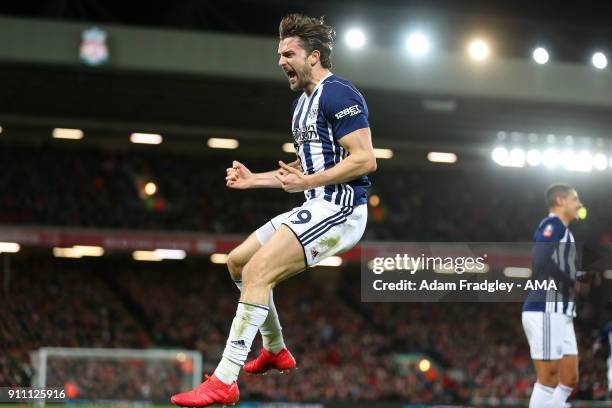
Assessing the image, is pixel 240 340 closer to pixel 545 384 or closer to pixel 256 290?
pixel 256 290

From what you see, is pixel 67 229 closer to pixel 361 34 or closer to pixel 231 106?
pixel 231 106

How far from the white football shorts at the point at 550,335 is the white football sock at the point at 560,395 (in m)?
0.28

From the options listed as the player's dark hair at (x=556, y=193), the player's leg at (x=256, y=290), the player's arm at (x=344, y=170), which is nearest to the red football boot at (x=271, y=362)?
the player's leg at (x=256, y=290)

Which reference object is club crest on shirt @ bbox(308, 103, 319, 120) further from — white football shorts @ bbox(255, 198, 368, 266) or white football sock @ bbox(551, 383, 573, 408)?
white football sock @ bbox(551, 383, 573, 408)

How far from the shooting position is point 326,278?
36.0 meters

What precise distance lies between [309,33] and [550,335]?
404 cm

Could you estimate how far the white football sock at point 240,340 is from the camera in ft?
19.1

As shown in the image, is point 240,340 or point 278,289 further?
point 278,289

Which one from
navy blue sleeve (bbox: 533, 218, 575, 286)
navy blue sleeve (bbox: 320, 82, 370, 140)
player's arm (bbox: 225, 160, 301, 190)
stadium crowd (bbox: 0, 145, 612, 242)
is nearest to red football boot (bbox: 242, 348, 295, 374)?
player's arm (bbox: 225, 160, 301, 190)

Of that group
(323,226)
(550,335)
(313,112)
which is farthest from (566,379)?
(313,112)

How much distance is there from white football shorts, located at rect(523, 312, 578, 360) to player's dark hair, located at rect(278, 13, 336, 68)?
3731mm

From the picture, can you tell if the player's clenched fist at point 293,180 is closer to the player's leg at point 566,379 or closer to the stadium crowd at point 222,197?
the player's leg at point 566,379

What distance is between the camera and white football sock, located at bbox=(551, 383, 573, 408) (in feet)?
27.9

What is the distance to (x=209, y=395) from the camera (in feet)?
18.7
